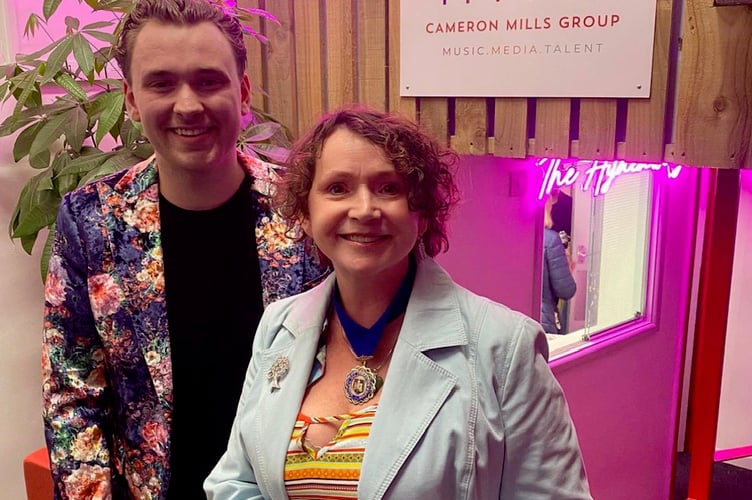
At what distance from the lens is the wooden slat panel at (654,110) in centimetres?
209

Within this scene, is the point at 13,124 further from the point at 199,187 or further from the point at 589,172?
the point at 589,172

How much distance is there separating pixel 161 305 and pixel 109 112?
3.08 feet

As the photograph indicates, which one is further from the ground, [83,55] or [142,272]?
[83,55]

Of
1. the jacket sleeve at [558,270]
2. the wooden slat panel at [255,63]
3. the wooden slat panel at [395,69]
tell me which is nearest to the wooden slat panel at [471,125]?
the wooden slat panel at [395,69]

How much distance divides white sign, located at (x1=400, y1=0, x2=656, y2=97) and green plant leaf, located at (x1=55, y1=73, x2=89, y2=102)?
1.12m

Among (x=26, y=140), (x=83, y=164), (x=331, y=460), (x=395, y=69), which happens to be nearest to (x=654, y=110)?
(x=395, y=69)

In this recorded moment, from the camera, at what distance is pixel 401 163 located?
1140 mm

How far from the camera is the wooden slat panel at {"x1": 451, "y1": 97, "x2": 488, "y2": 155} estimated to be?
2477 mm

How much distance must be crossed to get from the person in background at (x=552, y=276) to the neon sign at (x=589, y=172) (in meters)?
0.17

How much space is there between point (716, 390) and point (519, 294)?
41.9 inches

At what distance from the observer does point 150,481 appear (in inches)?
64.6

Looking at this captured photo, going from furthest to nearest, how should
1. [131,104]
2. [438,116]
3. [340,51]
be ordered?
[340,51] < [438,116] < [131,104]

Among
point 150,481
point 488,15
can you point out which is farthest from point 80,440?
point 488,15

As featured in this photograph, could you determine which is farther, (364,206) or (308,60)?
(308,60)
